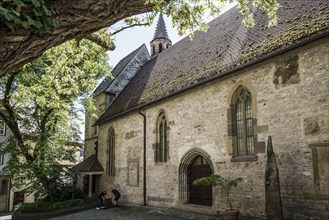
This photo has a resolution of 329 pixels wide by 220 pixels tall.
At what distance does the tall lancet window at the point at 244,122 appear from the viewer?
10.1 meters

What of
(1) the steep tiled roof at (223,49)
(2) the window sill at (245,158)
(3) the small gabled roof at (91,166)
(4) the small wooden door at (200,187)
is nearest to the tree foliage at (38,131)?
(3) the small gabled roof at (91,166)

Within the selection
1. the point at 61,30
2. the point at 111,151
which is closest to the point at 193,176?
the point at 111,151

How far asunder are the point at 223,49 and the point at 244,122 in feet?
12.9

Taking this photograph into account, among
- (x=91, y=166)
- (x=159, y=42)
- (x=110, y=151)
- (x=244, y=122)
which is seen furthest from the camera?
(x=159, y=42)

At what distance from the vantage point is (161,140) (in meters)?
14.3

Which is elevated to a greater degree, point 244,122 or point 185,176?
point 244,122

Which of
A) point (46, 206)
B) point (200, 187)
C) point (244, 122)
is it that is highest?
point (244, 122)

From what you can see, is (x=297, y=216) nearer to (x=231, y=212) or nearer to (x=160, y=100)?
(x=231, y=212)

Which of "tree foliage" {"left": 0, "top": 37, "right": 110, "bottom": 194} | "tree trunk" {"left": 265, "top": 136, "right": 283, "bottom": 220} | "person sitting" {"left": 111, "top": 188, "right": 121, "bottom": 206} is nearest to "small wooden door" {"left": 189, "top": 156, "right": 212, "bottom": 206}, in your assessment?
"tree trunk" {"left": 265, "top": 136, "right": 283, "bottom": 220}

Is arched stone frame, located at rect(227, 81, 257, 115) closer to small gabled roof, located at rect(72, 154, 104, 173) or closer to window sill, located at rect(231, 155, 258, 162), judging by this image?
window sill, located at rect(231, 155, 258, 162)

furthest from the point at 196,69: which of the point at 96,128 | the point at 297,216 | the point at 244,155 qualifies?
the point at 96,128

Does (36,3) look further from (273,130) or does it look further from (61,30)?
(273,130)

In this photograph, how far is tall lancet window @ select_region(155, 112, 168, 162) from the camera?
14.0 m

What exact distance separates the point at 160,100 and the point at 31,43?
36.6ft
